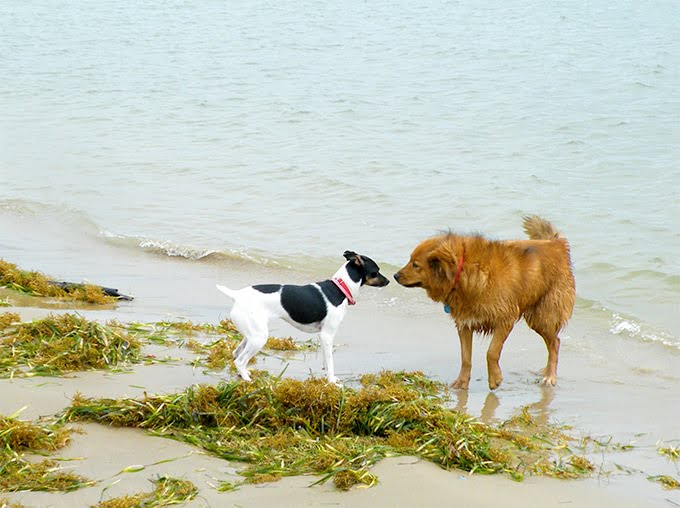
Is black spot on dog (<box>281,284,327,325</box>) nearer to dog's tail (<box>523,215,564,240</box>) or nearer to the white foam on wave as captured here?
dog's tail (<box>523,215,564,240</box>)

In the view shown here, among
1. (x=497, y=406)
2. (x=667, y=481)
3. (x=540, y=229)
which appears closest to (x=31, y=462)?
(x=667, y=481)

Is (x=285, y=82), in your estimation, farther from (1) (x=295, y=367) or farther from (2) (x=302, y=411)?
(2) (x=302, y=411)

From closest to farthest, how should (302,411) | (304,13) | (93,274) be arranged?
1. (302,411)
2. (93,274)
3. (304,13)

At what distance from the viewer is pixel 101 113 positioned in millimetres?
22516

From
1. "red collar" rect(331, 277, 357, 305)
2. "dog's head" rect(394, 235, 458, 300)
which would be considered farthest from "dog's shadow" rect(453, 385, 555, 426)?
"red collar" rect(331, 277, 357, 305)

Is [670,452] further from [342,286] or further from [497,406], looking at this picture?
[342,286]

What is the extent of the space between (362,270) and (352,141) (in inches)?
466

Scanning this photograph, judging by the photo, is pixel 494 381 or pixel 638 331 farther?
pixel 638 331

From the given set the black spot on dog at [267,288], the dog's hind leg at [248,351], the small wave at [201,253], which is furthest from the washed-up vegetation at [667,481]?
the small wave at [201,253]

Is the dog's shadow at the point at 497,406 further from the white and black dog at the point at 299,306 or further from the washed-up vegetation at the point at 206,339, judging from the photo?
the washed-up vegetation at the point at 206,339

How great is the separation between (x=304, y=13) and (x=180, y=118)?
11.9 meters

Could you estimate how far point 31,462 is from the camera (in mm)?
4855

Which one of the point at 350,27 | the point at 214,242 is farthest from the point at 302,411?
the point at 350,27

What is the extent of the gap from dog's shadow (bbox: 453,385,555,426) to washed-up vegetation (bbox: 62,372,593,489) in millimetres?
572
